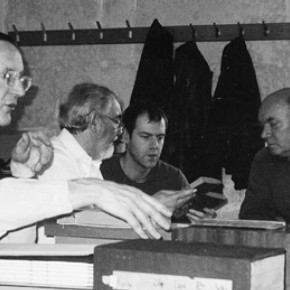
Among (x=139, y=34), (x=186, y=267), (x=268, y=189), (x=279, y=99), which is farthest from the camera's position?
(x=139, y=34)

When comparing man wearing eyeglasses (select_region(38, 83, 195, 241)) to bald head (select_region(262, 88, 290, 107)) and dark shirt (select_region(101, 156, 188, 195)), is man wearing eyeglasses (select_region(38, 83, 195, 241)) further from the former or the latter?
bald head (select_region(262, 88, 290, 107))

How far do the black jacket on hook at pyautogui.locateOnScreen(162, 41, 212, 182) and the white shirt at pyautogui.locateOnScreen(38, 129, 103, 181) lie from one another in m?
1.23

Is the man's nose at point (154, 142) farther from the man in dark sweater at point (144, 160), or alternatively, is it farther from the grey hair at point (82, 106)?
the grey hair at point (82, 106)

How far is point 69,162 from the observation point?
7.35ft

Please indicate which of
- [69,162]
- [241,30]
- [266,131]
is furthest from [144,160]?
[241,30]

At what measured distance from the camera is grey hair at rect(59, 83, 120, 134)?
8.29 ft

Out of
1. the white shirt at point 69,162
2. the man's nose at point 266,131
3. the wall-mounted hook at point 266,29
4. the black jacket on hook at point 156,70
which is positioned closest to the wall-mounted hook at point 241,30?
the wall-mounted hook at point 266,29

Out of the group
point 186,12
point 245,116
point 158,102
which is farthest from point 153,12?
point 245,116

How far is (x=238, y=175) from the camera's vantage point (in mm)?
3648

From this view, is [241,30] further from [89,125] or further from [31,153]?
[31,153]

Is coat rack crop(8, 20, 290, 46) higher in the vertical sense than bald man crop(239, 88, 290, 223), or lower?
higher

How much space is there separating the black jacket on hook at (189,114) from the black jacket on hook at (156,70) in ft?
0.18

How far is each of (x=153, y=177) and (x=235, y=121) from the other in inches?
27.4

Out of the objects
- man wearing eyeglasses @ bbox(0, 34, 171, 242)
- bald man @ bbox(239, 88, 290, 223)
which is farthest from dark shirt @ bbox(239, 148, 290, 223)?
man wearing eyeglasses @ bbox(0, 34, 171, 242)
